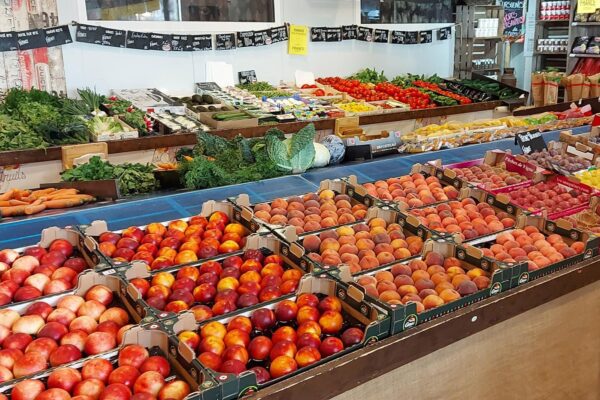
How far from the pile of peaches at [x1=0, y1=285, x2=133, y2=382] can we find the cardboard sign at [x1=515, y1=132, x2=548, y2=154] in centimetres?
313

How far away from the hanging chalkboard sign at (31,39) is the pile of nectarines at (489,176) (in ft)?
15.6

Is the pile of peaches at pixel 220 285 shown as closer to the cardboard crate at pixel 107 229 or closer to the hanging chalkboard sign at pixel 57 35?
the cardboard crate at pixel 107 229

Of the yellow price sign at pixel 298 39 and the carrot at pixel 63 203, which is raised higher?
the yellow price sign at pixel 298 39

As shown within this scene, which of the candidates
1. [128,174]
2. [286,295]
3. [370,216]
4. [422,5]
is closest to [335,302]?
[286,295]

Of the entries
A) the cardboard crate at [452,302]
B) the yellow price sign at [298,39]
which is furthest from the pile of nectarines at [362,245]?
the yellow price sign at [298,39]

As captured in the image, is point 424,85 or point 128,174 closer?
point 128,174

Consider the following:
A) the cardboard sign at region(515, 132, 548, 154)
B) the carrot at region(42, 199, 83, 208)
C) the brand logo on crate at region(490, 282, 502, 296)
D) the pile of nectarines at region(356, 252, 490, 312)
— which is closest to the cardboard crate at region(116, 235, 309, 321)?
the pile of nectarines at region(356, 252, 490, 312)

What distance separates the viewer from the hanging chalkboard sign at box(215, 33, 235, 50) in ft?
24.5

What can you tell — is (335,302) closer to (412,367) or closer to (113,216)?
(412,367)

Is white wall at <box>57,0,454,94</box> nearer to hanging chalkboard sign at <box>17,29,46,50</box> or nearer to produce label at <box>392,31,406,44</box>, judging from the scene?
produce label at <box>392,31,406,44</box>

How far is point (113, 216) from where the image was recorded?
3.08 meters

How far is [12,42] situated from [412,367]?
577cm

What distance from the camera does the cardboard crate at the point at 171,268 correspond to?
1927 mm

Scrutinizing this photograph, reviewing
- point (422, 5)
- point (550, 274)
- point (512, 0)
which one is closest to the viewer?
point (550, 274)
